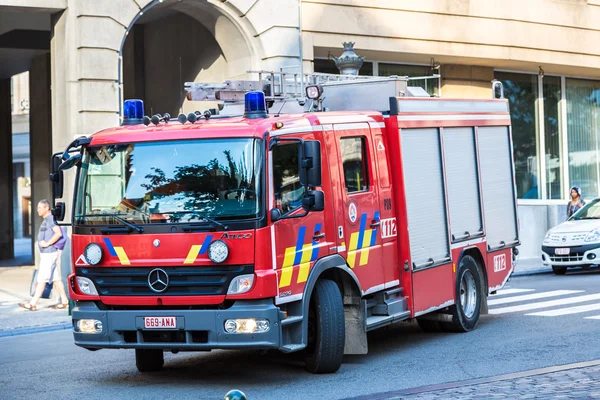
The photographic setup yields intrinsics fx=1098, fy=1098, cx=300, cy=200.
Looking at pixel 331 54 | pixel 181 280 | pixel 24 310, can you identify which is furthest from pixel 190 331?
pixel 331 54

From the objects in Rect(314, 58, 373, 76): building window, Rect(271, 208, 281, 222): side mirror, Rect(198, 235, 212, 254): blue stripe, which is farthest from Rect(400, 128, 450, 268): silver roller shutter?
Rect(314, 58, 373, 76): building window

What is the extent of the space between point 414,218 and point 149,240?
3415mm

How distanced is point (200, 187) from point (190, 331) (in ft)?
4.05

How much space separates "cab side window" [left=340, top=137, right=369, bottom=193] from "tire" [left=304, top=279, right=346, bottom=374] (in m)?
1.10

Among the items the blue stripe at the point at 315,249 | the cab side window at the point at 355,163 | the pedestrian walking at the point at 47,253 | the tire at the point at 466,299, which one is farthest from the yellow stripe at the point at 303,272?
the pedestrian walking at the point at 47,253

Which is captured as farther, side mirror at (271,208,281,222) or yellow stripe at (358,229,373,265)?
yellow stripe at (358,229,373,265)

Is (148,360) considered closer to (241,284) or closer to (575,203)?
(241,284)

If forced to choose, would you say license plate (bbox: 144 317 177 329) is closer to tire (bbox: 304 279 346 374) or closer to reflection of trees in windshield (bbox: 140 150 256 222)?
reflection of trees in windshield (bbox: 140 150 256 222)

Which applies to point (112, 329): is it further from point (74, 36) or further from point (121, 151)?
point (74, 36)

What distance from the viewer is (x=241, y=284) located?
921 cm

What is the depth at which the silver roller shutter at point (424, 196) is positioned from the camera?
11.6m

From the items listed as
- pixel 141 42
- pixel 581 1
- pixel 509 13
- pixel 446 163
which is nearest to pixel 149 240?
pixel 446 163

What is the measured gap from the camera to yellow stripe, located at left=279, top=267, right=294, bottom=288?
940 centimetres

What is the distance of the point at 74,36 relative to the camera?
61.9ft
